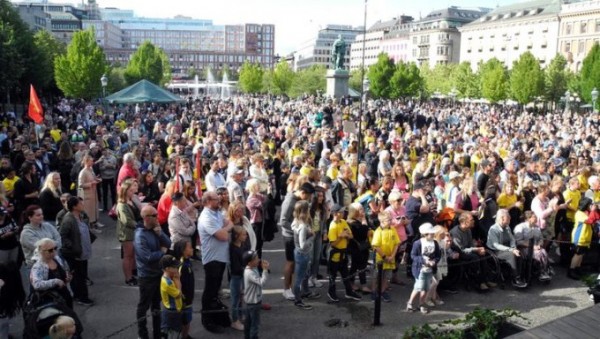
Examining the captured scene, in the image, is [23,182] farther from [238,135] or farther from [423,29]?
[423,29]

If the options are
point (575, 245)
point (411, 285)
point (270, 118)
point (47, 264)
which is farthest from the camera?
point (270, 118)

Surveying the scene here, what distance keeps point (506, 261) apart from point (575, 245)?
1671 mm

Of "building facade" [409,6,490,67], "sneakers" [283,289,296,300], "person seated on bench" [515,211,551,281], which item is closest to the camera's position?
"sneakers" [283,289,296,300]

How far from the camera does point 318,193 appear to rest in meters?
8.67

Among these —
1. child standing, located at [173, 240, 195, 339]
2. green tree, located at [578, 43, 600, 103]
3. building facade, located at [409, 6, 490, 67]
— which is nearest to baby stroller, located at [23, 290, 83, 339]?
child standing, located at [173, 240, 195, 339]

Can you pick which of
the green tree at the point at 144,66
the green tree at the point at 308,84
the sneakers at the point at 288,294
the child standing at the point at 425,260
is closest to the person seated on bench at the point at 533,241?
the child standing at the point at 425,260

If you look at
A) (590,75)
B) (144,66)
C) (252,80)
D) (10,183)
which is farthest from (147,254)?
(252,80)

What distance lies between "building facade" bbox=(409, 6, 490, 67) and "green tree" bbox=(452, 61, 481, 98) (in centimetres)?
3630

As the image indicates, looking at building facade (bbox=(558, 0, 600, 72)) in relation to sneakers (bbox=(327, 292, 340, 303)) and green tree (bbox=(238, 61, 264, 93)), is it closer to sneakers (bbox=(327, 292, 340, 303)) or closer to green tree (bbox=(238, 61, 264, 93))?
green tree (bbox=(238, 61, 264, 93))

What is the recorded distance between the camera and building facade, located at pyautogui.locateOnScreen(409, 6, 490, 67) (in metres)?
116

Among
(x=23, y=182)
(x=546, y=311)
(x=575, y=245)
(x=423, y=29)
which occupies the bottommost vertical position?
(x=546, y=311)

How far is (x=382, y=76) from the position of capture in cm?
7688

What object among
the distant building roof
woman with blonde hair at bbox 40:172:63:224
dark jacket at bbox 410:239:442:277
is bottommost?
dark jacket at bbox 410:239:442:277

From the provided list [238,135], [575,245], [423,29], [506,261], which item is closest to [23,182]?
[506,261]
